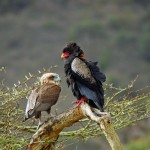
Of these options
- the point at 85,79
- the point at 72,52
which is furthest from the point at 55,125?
the point at 72,52

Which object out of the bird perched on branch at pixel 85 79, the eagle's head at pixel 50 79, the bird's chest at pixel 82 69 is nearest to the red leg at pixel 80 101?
the bird perched on branch at pixel 85 79

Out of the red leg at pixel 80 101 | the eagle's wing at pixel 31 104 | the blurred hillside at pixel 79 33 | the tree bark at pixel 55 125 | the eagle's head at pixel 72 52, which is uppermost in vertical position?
the blurred hillside at pixel 79 33

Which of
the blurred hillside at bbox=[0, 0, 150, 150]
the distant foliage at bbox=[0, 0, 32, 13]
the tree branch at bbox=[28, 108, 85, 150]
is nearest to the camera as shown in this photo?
the tree branch at bbox=[28, 108, 85, 150]

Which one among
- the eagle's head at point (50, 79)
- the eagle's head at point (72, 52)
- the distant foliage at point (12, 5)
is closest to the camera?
the eagle's head at point (50, 79)

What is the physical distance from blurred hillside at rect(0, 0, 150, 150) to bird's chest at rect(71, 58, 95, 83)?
27906mm

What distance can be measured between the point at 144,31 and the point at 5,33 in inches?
276

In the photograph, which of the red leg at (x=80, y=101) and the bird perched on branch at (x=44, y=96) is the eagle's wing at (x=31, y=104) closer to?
the bird perched on branch at (x=44, y=96)

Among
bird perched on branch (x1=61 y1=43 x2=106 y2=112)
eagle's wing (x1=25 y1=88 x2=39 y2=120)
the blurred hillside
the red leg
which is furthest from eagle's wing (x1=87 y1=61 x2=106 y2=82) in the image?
the blurred hillside

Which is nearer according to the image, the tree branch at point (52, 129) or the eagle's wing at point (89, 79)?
the tree branch at point (52, 129)

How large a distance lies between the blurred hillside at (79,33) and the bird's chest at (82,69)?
27.9 metres

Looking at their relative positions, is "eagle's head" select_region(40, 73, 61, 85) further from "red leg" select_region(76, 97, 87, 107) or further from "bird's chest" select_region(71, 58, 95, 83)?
"red leg" select_region(76, 97, 87, 107)

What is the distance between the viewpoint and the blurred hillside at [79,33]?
124ft

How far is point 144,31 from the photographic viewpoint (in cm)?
4375

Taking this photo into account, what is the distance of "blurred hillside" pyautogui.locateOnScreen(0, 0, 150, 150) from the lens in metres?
37.8
